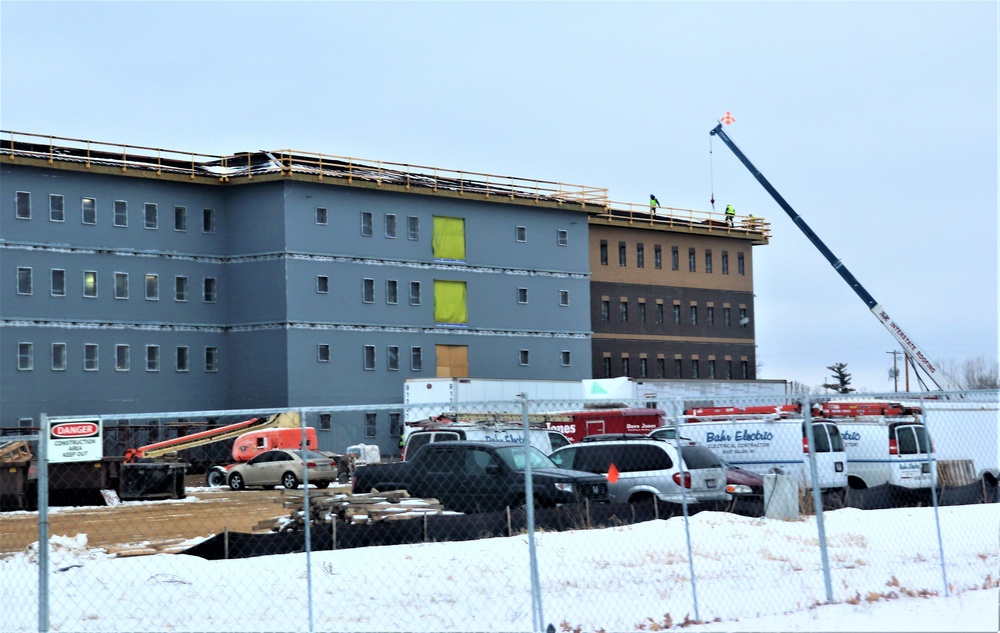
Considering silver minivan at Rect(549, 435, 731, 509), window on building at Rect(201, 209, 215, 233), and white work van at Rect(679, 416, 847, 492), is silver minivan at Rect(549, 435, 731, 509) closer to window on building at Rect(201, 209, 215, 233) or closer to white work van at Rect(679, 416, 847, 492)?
white work van at Rect(679, 416, 847, 492)

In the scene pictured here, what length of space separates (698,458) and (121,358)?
4051cm

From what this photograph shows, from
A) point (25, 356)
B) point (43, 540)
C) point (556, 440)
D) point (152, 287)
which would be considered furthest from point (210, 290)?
point (43, 540)

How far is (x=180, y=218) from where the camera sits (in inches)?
2416

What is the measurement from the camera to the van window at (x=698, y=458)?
25.0m

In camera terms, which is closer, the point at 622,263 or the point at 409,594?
the point at 409,594

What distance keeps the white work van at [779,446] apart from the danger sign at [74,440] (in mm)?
20269

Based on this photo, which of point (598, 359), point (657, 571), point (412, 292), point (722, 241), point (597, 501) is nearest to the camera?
point (657, 571)

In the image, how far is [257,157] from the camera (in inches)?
2509

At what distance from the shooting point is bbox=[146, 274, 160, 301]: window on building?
60062 mm

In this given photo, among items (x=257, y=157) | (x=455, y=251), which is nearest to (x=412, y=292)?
A: (x=455, y=251)

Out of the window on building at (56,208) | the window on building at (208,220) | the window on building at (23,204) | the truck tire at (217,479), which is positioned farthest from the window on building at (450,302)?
the truck tire at (217,479)

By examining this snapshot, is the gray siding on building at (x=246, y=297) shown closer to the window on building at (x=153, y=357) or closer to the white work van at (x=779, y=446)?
the window on building at (x=153, y=357)

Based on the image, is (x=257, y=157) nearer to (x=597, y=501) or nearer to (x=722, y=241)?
(x=722, y=241)

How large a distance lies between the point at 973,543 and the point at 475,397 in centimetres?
3439
